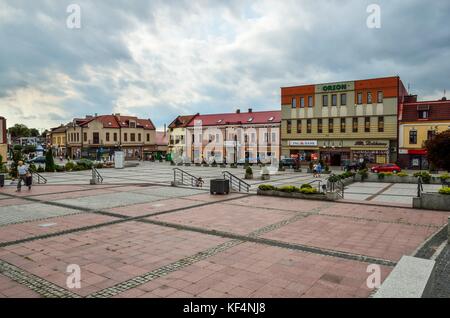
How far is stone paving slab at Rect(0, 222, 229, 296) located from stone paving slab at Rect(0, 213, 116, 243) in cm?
95

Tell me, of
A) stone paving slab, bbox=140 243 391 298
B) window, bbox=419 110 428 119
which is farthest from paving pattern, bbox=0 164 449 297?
window, bbox=419 110 428 119

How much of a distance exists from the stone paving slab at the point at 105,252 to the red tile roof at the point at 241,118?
46.7 meters

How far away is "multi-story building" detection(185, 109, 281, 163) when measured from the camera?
Result: 54.6 meters

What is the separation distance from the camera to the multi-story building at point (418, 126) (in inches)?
1571

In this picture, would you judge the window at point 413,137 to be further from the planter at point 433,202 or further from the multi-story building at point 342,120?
the planter at point 433,202

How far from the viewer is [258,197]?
17.3m

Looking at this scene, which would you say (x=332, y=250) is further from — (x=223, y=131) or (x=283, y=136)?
(x=223, y=131)

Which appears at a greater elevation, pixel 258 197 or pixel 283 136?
pixel 283 136

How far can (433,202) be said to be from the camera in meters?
13.6

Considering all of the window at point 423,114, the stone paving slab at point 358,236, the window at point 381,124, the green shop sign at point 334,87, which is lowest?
the stone paving slab at point 358,236

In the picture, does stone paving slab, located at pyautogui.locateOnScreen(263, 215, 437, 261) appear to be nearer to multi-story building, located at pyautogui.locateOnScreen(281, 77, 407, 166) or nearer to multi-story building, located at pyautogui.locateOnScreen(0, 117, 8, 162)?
multi-story building, located at pyautogui.locateOnScreen(281, 77, 407, 166)

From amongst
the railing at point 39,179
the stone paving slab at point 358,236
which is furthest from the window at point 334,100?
the stone paving slab at point 358,236

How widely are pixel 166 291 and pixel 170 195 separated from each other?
476 inches
